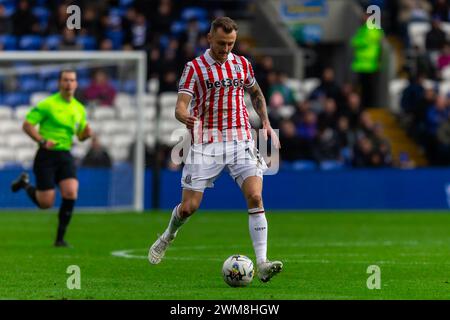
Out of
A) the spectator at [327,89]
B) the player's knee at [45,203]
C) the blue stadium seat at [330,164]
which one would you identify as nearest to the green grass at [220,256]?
the player's knee at [45,203]

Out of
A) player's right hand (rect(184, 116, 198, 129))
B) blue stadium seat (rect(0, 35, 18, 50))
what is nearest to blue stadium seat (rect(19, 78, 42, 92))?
blue stadium seat (rect(0, 35, 18, 50))

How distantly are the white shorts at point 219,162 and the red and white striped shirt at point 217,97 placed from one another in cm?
8

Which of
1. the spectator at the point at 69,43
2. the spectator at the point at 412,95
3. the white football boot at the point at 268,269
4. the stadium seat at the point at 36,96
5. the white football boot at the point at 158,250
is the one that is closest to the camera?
the white football boot at the point at 268,269

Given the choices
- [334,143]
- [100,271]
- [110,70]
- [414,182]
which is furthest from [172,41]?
[100,271]

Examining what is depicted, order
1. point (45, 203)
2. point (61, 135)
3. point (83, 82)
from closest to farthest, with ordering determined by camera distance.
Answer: point (61, 135), point (45, 203), point (83, 82)

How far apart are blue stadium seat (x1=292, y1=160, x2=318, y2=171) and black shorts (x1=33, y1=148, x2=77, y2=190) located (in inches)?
482

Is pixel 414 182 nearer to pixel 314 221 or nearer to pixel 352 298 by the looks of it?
pixel 314 221

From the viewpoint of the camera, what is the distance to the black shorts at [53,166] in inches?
671

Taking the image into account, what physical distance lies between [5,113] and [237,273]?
52.9 ft

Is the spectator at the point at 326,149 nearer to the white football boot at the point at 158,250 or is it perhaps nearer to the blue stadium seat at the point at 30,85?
the blue stadium seat at the point at 30,85

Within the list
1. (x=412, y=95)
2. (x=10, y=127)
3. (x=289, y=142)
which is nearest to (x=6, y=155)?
(x=10, y=127)

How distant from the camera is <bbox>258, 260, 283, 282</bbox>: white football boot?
11.5 metres

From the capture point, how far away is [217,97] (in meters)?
12.3

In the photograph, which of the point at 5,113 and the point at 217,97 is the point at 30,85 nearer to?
the point at 5,113
